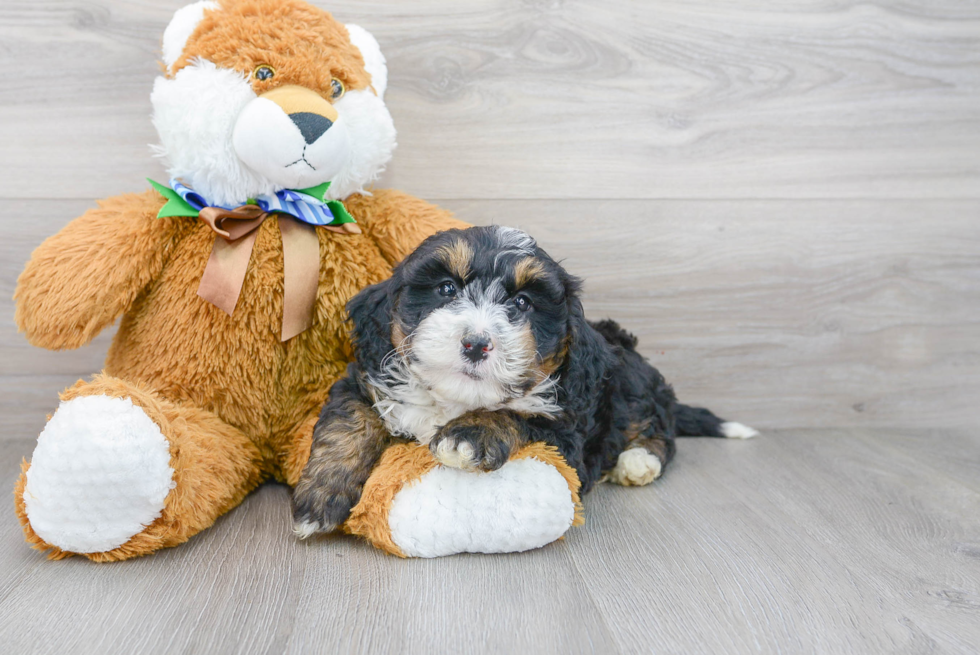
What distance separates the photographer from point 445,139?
218 centimetres

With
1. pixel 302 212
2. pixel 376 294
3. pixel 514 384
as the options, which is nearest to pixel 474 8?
pixel 302 212

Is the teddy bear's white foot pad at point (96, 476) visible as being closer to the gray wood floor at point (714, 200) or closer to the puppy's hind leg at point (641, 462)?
the gray wood floor at point (714, 200)

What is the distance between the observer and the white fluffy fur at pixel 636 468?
1895mm

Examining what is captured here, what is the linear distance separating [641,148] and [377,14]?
869mm

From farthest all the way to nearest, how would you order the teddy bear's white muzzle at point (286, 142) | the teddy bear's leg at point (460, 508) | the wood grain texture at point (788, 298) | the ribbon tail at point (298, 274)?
the wood grain texture at point (788, 298)
the ribbon tail at point (298, 274)
the teddy bear's white muzzle at point (286, 142)
the teddy bear's leg at point (460, 508)

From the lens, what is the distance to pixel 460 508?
141 centimetres

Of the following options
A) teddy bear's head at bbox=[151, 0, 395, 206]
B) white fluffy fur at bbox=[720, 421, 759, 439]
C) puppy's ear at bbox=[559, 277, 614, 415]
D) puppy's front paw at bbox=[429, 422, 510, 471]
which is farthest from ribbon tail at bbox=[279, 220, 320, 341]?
white fluffy fur at bbox=[720, 421, 759, 439]

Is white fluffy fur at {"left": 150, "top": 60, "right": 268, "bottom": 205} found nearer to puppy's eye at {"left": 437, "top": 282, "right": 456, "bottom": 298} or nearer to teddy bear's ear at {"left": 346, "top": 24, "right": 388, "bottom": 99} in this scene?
teddy bear's ear at {"left": 346, "top": 24, "right": 388, "bottom": 99}

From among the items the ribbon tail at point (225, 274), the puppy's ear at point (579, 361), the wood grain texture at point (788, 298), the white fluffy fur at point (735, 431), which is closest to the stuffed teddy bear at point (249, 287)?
the ribbon tail at point (225, 274)

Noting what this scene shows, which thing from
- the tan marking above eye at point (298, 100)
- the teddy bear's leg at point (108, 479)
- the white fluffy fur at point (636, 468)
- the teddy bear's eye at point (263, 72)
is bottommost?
the white fluffy fur at point (636, 468)

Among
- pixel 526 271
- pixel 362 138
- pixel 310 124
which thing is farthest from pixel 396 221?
pixel 526 271

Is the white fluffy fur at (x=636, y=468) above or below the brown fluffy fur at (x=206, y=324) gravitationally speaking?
below

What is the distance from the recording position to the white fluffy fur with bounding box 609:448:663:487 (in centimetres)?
189

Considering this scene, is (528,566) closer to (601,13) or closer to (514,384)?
(514,384)
